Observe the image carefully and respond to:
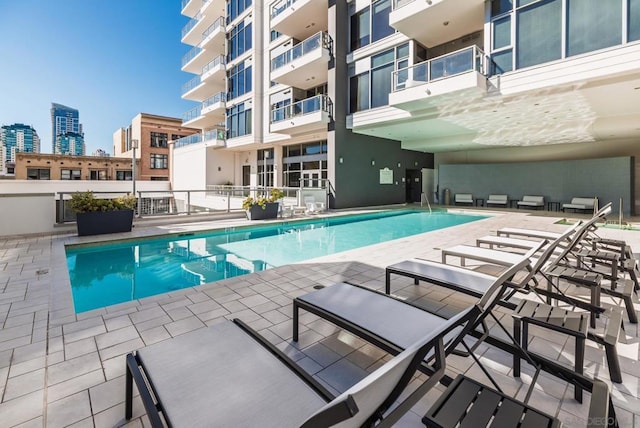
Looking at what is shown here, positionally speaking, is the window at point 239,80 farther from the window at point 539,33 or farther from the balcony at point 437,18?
the window at point 539,33

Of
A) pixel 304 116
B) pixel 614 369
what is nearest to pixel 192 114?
pixel 304 116

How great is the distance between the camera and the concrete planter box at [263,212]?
1020 cm

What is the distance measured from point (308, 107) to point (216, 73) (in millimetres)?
10576

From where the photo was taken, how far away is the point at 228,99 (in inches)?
800

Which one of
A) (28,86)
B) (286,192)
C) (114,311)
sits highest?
(28,86)

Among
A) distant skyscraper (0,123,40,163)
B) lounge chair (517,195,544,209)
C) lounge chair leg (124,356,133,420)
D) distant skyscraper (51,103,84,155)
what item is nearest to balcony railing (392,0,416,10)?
lounge chair (517,195,544,209)

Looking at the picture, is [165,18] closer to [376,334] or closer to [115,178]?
→ [115,178]

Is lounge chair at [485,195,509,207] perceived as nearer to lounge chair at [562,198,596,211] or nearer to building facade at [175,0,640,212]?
building facade at [175,0,640,212]

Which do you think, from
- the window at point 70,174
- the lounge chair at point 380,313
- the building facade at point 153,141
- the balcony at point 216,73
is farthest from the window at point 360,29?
the window at point 70,174

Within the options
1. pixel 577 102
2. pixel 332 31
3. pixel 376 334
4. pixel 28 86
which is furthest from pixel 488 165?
pixel 28 86

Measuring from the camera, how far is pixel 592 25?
7512 millimetres

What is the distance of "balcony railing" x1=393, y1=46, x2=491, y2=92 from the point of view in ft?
29.4

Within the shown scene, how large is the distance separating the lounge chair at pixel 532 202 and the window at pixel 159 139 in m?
32.6

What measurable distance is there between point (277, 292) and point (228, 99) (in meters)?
19.5
